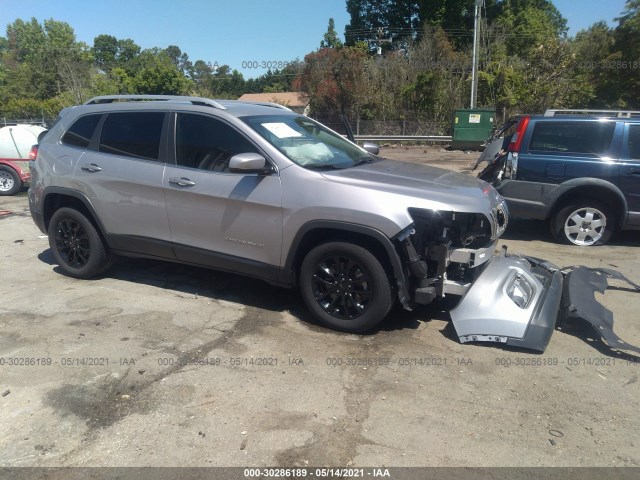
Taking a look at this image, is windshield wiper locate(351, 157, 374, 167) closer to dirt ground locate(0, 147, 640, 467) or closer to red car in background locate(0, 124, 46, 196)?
dirt ground locate(0, 147, 640, 467)

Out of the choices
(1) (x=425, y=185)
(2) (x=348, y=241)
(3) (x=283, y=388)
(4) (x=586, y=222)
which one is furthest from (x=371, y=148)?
(3) (x=283, y=388)

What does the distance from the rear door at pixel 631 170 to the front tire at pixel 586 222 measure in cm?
27

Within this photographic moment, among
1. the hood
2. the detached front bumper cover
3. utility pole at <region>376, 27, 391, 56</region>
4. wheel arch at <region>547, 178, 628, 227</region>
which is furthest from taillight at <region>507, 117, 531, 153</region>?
utility pole at <region>376, 27, 391, 56</region>

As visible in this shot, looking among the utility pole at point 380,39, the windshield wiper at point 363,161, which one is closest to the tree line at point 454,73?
the utility pole at point 380,39

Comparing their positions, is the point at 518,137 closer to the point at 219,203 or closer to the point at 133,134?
the point at 219,203

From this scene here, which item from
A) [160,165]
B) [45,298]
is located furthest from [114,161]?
[45,298]

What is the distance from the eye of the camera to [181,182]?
4.89 metres

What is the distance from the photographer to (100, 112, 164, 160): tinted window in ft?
16.9

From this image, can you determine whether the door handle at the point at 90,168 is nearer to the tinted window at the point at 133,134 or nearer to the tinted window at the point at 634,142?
the tinted window at the point at 133,134

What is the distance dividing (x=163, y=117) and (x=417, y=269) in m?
2.92

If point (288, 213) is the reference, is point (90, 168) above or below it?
above

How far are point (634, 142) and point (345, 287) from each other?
508 cm

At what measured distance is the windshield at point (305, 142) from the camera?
472 cm

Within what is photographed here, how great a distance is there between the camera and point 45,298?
17.6 feet
